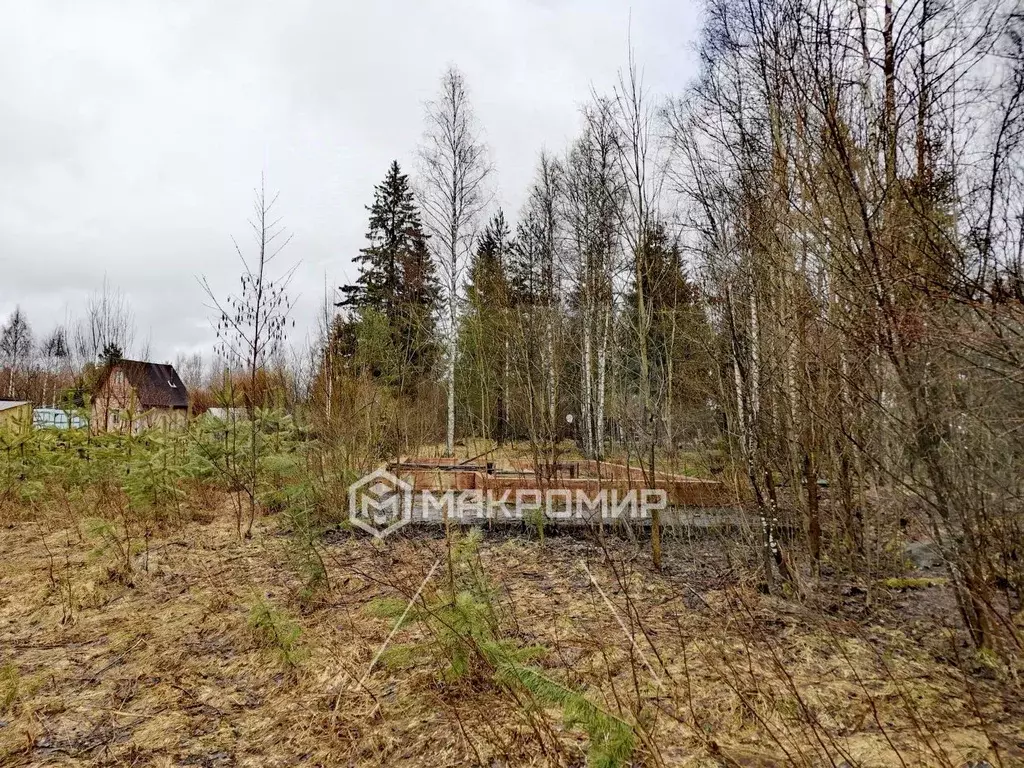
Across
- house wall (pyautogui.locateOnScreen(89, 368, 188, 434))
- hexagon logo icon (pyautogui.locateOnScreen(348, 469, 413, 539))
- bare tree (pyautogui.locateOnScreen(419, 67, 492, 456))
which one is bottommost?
hexagon logo icon (pyautogui.locateOnScreen(348, 469, 413, 539))

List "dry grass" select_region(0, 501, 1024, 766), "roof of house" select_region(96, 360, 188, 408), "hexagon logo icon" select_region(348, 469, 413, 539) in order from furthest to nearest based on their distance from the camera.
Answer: "roof of house" select_region(96, 360, 188, 408) → "hexagon logo icon" select_region(348, 469, 413, 539) → "dry grass" select_region(0, 501, 1024, 766)

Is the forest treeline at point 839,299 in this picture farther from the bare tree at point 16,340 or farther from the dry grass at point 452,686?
the bare tree at point 16,340

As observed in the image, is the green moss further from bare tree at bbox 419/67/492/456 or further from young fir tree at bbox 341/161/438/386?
young fir tree at bbox 341/161/438/386

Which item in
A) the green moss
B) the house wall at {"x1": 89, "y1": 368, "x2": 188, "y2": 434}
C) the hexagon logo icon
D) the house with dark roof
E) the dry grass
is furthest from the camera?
the house with dark roof

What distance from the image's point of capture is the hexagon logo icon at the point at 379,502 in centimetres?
639

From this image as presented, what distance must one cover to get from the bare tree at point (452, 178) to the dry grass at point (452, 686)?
1001 centimetres

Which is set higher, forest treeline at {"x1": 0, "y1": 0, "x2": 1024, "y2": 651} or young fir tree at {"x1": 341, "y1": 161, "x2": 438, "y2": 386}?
young fir tree at {"x1": 341, "y1": 161, "x2": 438, "y2": 386}

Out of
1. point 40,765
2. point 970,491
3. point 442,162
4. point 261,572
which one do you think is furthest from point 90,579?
point 442,162

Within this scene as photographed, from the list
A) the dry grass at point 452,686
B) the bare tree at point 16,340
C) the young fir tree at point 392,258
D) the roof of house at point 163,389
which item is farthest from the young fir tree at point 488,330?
the bare tree at point 16,340

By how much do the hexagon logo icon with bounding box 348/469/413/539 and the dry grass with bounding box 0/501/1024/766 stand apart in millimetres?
1501

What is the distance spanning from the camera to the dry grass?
2.21m

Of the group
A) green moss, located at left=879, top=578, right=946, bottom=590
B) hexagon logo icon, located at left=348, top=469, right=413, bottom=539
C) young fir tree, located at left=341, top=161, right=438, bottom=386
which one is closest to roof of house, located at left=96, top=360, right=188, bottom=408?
young fir tree, located at left=341, top=161, right=438, bottom=386

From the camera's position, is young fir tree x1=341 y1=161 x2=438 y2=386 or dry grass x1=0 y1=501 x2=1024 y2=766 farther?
young fir tree x1=341 y1=161 x2=438 y2=386

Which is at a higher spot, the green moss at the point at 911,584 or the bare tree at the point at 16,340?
the bare tree at the point at 16,340
